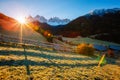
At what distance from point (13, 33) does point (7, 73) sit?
42342mm

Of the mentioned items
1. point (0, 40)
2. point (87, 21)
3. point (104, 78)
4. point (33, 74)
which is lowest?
point (104, 78)

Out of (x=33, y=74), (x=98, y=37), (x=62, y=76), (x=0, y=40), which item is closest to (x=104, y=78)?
(x=62, y=76)

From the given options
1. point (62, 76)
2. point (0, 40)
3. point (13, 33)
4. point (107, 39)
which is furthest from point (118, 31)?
point (62, 76)

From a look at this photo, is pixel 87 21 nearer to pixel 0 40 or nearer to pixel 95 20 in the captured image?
pixel 95 20

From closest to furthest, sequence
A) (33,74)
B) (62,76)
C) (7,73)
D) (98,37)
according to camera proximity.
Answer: (7,73) < (33,74) < (62,76) < (98,37)

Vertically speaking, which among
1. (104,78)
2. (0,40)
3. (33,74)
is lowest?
(104,78)

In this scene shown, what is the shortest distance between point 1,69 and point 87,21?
140 meters

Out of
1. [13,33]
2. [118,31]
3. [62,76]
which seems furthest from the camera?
[118,31]

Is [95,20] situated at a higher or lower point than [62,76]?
higher

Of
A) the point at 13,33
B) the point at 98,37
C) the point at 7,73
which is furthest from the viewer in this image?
the point at 98,37

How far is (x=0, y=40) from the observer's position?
28.4 m

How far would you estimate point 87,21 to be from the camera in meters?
150

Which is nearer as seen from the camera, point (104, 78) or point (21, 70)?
point (21, 70)

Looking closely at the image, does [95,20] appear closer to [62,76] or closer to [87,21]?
[87,21]
